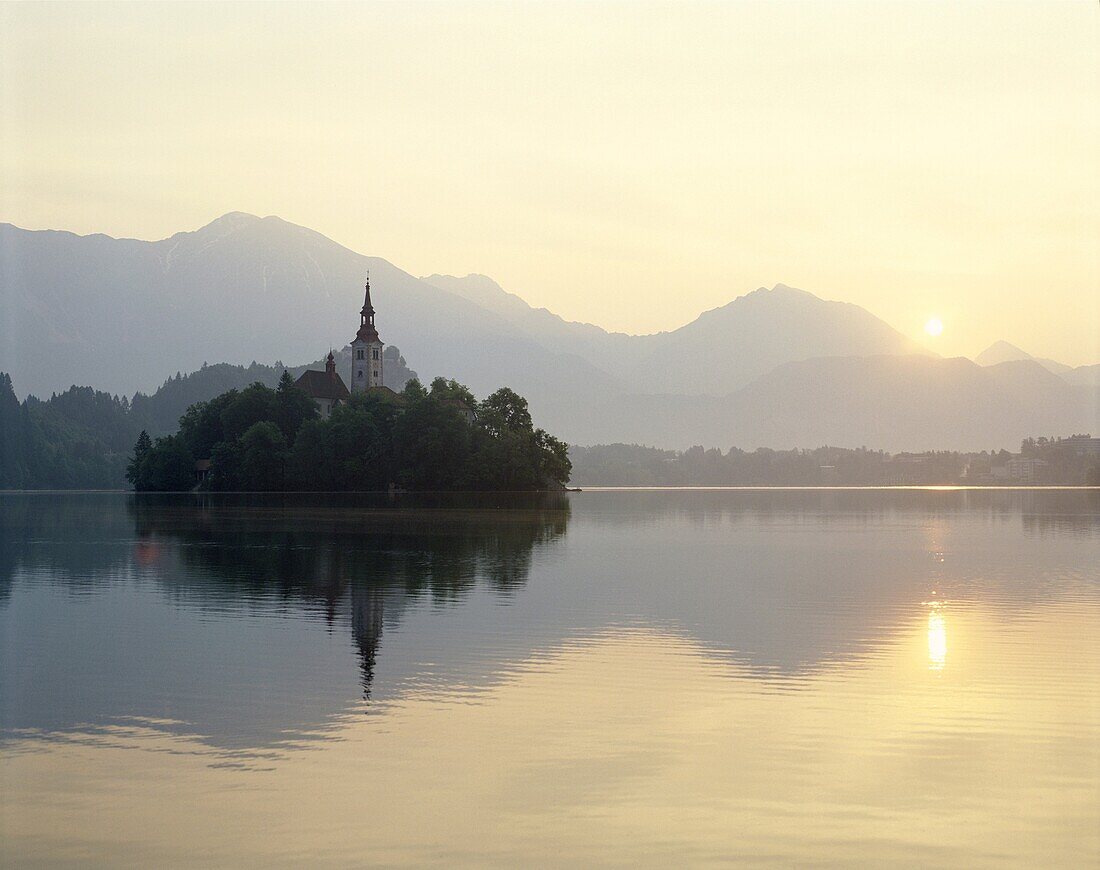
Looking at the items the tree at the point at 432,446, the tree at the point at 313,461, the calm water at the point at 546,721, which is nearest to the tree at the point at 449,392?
the tree at the point at 432,446

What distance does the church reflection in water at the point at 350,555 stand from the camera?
43938 mm

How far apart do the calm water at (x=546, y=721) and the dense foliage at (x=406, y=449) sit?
4771 inches

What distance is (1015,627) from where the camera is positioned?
122 feet

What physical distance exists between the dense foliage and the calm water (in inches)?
4771

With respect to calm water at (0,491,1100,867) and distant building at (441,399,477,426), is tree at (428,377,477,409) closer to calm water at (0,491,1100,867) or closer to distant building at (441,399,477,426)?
distant building at (441,399,477,426)

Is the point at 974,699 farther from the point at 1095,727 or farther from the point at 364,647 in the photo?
the point at 364,647

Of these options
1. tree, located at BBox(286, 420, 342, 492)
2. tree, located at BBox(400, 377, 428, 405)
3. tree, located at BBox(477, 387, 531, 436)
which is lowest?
tree, located at BBox(286, 420, 342, 492)

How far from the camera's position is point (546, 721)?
22.8 metres

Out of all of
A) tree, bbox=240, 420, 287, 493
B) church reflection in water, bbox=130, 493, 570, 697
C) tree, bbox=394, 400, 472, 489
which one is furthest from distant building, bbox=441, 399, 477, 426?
church reflection in water, bbox=130, 493, 570, 697

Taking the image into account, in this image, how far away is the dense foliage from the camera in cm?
17425

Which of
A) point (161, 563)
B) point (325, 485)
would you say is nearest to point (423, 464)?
point (325, 485)

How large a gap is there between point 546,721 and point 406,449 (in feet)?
515

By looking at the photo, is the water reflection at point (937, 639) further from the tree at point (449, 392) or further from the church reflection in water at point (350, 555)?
the tree at point (449, 392)

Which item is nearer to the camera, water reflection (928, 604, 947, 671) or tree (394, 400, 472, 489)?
water reflection (928, 604, 947, 671)
